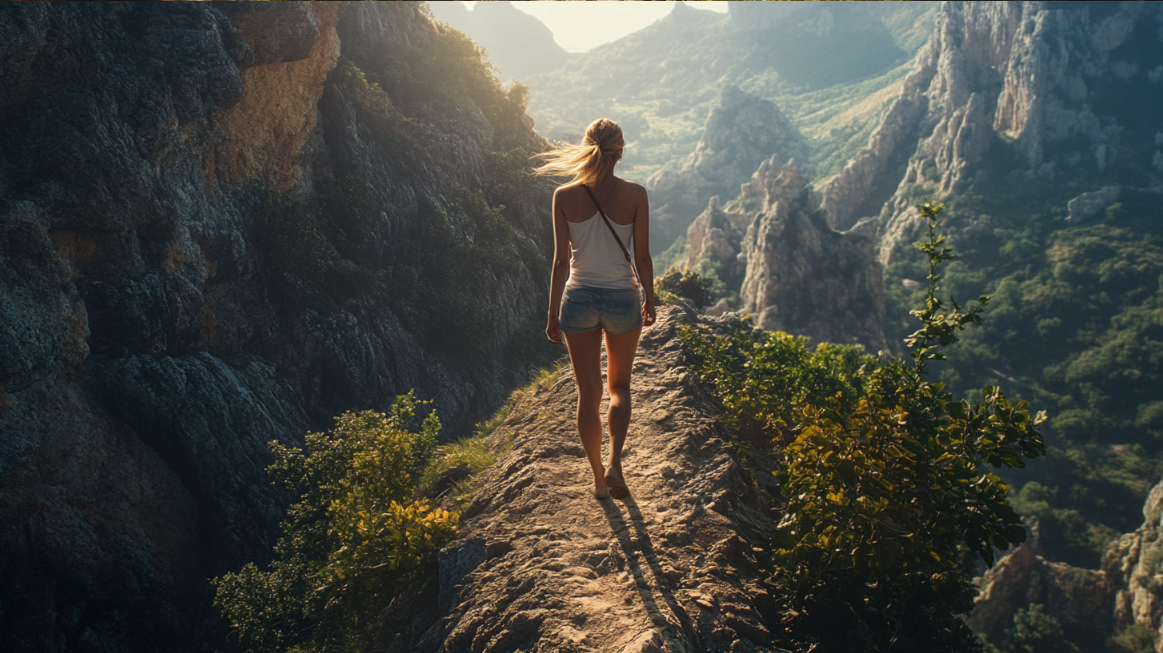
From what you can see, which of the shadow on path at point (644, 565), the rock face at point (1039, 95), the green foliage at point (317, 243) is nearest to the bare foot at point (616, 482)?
the shadow on path at point (644, 565)

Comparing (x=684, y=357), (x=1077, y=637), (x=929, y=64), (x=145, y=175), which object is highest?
(x=929, y=64)

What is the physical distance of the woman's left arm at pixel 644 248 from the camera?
4004mm

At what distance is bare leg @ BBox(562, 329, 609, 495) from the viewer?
4121 millimetres

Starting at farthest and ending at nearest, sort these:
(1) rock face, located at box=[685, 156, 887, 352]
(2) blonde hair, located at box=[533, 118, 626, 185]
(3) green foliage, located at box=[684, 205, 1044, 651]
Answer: (1) rock face, located at box=[685, 156, 887, 352]
(2) blonde hair, located at box=[533, 118, 626, 185]
(3) green foliage, located at box=[684, 205, 1044, 651]

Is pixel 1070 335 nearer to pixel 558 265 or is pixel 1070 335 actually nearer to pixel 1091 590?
pixel 1091 590

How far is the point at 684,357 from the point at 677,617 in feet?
13.8

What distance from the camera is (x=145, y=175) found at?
1034 cm

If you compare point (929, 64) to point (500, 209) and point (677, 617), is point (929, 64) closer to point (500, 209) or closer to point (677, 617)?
point (500, 209)

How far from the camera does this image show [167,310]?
1041 cm

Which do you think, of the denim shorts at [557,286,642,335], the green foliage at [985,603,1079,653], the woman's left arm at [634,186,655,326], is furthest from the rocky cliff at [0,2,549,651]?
the green foliage at [985,603,1079,653]

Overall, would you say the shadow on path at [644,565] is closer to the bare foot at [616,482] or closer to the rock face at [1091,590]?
the bare foot at [616,482]

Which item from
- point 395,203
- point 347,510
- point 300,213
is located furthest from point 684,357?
point 395,203

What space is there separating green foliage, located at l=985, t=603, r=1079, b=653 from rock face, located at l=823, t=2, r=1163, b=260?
2657 inches

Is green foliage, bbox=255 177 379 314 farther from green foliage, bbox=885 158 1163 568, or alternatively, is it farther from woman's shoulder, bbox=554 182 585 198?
green foliage, bbox=885 158 1163 568
